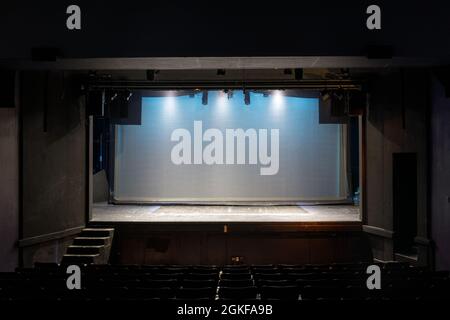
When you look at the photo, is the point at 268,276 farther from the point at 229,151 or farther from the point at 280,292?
the point at 229,151

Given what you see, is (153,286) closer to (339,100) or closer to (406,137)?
(406,137)

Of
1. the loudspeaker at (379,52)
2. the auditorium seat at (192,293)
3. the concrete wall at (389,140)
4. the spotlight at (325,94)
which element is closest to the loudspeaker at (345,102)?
the spotlight at (325,94)

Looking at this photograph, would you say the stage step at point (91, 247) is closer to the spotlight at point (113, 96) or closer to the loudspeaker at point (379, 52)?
the spotlight at point (113, 96)

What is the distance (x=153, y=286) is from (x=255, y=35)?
13.3 ft

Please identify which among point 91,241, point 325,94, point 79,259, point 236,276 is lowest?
point 79,259

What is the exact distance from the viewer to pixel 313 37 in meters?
7.06

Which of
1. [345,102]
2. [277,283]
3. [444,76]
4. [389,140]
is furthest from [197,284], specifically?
[345,102]

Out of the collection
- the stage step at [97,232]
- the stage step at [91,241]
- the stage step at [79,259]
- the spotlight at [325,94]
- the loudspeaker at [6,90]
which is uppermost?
the spotlight at [325,94]

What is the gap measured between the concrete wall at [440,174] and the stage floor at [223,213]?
8.99 ft

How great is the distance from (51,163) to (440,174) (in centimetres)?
811

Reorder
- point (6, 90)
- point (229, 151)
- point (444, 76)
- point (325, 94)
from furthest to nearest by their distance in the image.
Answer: point (229, 151) < point (325, 94) < point (6, 90) < point (444, 76)

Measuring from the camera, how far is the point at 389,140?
33.3ft

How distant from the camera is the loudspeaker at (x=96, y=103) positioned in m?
11.3
